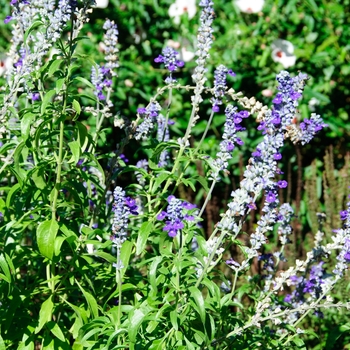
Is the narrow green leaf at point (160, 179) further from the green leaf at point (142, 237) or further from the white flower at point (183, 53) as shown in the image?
the white flower at point (183, 53)

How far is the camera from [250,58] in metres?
6.71

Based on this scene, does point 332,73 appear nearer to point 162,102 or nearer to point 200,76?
point 162,102

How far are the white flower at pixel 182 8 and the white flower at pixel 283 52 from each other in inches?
33.9

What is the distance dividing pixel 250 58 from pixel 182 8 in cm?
88

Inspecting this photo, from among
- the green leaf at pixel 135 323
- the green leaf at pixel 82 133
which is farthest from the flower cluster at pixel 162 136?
the green leaf at pixel 135 323

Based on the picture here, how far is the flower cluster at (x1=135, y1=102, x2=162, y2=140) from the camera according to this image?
353cm

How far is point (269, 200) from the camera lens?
2.93m

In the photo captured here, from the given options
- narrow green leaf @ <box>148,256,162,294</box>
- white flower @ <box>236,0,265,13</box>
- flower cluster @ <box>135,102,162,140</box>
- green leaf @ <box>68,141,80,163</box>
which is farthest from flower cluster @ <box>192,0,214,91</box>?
white flower @ <box>236,0,265,13</box>

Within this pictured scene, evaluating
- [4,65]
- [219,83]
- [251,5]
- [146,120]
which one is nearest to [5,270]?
[146,120]

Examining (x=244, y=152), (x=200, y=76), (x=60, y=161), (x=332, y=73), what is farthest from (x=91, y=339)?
(x=332, y=73)

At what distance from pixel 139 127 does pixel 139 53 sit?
154 inches

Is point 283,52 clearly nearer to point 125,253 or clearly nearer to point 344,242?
point 344,242

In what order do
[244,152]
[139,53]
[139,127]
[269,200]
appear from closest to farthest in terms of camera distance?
1. [269,200]
2. [139,127]
3. [244,152]
4. [139,53]

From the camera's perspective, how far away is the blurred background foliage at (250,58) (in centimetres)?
648
